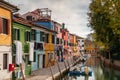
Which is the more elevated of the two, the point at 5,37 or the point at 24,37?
the point at 24,37

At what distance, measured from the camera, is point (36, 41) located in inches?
1924

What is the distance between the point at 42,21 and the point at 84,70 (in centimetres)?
1781

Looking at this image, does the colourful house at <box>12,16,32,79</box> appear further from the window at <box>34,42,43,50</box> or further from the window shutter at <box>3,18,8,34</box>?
the window at <box>34,42,43,50</box>

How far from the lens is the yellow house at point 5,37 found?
29781mm

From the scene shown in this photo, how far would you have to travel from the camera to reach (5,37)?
30609mm

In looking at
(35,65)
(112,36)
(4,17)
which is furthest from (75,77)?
(4,17)

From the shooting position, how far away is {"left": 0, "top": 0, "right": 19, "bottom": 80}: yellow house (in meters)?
29.8

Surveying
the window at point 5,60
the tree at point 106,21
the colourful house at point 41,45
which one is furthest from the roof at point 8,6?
the tree at point 106,21

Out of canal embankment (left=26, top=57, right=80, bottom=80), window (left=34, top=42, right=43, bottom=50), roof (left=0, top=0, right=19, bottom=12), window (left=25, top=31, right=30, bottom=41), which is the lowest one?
canal embankment (left=26, top=57, right=80, bottom=80)

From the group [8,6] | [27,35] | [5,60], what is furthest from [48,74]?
[8,6]

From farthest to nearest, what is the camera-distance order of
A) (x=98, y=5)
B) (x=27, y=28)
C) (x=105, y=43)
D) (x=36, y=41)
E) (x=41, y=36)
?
(x=105, y=43) → (x=98, y=5) → (x=41, y=36) → (x=36, y=41) → (x=27, y=28)

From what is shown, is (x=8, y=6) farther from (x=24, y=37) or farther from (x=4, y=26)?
(x=24, y=37)

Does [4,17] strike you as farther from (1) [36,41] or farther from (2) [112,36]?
(2) [112,36]

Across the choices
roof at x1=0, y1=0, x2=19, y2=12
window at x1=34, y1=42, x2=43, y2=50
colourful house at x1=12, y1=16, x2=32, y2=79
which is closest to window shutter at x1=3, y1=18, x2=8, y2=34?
roof at x1=0, y1=0, x2=19, y2=12
